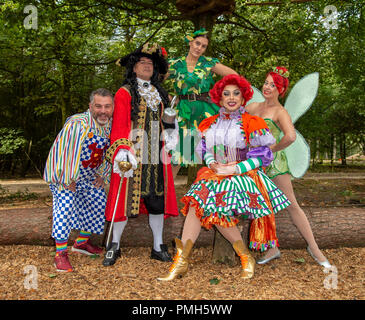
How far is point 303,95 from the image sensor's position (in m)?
3.66

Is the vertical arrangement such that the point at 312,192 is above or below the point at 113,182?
below

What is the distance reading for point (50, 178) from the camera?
141 inches

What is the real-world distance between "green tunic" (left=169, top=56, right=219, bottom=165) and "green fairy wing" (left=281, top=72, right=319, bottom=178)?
869mm

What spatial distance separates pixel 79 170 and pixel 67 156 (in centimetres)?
20

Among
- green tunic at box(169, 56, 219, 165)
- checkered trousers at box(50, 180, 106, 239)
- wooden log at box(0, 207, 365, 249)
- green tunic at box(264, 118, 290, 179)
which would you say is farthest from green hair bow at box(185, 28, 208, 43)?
wooden log at box(0, 207, 365, 249)

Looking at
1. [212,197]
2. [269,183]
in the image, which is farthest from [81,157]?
[269,183]

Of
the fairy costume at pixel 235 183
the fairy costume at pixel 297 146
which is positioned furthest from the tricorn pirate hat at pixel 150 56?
the fairy costume at pixel 297 146

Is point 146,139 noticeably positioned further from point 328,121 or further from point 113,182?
point 328,121

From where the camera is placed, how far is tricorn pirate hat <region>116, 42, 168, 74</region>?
12.1 ft

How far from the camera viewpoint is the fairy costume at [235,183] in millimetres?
3041

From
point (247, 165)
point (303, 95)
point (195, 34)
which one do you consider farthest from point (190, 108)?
point (303, 95)

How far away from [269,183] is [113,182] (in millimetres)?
1586

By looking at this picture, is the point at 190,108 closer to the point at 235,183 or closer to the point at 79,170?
the point at 235,183
